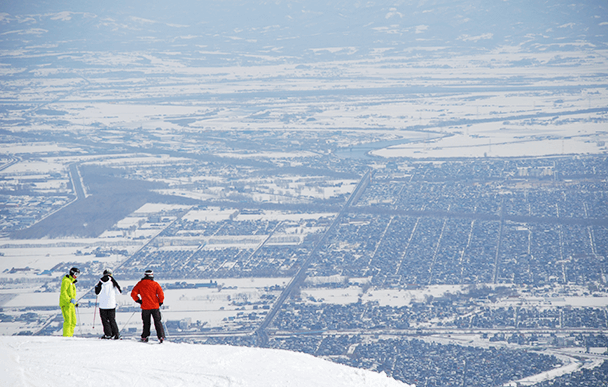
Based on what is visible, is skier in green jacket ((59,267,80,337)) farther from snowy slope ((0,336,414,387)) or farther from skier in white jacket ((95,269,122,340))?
snowy slope ((0,336,414,387))

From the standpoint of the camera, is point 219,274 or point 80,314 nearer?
point 80,314

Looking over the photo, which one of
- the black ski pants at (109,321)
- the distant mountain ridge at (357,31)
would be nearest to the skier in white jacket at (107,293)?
the black ski pants at (109,321)

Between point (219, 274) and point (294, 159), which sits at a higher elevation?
point (219, 274)

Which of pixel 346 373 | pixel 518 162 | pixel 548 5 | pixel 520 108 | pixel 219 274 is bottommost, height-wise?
pixel 548 5

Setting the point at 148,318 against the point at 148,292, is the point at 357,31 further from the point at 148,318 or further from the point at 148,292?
the point at 148,292

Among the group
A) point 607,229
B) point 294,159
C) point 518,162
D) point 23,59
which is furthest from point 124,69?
point 607,229

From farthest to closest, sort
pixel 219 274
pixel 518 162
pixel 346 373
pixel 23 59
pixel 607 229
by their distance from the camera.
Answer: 1. pixel 23 59
2. pixel 518 162
3. pixel 607 229
4. pixel 219 274
5. pixel 346 373

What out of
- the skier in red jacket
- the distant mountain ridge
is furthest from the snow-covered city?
the distant mountain ridge

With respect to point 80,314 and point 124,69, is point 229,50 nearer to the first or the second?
point 124,69
